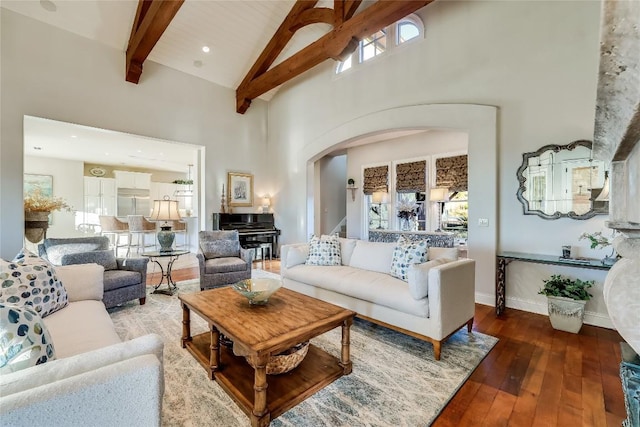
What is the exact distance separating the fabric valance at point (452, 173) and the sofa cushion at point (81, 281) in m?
6.13

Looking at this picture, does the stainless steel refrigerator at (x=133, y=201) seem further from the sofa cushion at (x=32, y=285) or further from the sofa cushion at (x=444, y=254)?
the sofa cushion at (x=444, y=254)

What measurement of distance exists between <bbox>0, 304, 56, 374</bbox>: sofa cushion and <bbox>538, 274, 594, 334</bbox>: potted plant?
404 centimetres

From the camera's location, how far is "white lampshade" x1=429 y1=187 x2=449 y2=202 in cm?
614

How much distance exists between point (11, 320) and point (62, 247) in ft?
9.90

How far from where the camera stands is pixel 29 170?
852 cm

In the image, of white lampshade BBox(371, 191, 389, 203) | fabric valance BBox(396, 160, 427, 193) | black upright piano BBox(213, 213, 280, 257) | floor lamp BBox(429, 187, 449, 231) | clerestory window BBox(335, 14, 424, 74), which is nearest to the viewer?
clerestory window BBox(335, 14, 424, 74)

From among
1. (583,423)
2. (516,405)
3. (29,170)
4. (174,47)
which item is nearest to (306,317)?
(516,405)

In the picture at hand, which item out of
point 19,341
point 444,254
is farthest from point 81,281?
point 444,254

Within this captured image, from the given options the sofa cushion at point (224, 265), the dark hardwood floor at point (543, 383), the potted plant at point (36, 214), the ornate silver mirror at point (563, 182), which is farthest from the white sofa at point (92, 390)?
the potted plant at point (36, 214)

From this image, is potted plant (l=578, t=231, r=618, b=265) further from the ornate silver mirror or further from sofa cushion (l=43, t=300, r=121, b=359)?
sofa cushion (l=43, t=300, r=121, b=359)

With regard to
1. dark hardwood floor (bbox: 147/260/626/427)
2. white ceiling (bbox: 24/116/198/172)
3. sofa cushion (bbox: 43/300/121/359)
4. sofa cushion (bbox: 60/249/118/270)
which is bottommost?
dark hardwood floor (bbox: 147/260/626/427)

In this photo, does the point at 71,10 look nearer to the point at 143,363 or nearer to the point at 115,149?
the point at 115,149

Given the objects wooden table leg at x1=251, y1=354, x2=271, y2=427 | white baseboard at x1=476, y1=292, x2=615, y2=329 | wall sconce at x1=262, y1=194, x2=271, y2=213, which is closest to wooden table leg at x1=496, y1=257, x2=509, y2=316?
white baseboard at x1=476, y1=292, x2=615, y2=329

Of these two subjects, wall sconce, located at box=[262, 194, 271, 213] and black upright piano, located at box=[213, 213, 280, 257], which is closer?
black upright piano, located at box=[213, 213, 280, 257]
